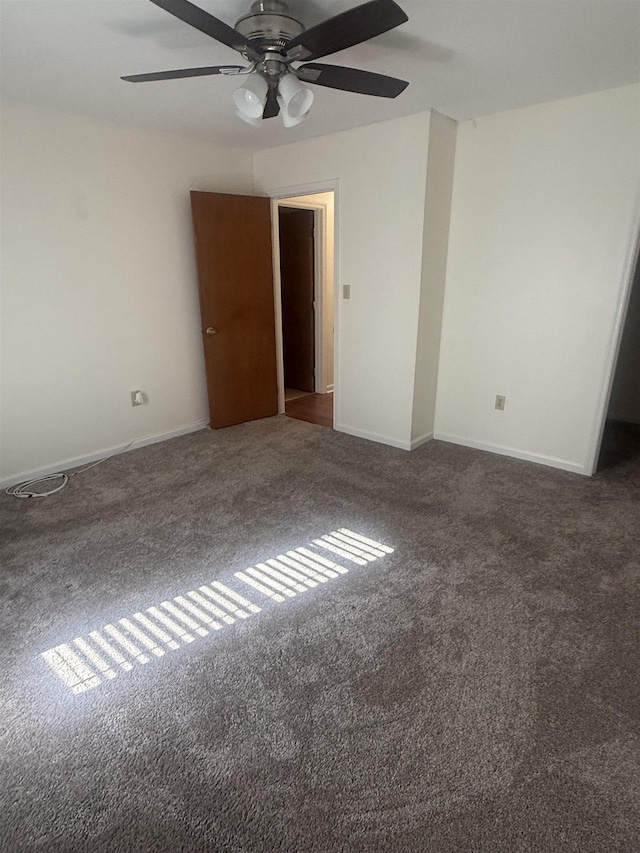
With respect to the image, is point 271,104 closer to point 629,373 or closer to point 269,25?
point 269,25

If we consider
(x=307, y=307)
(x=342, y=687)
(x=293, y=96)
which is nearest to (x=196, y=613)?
(x=342, y=687)

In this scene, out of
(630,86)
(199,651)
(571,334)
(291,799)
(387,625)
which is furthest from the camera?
(571,334)

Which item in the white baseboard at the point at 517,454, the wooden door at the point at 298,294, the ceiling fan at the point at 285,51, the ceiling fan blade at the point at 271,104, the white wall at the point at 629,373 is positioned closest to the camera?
the ceiling fan at the point at 285,51

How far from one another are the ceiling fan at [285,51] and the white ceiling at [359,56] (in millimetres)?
86

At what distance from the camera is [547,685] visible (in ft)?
5.59

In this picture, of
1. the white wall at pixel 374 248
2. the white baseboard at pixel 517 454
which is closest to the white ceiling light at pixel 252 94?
the white wall at pixel 374 248

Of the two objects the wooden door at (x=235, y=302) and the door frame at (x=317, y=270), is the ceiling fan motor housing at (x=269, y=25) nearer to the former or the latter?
the door frame at (x=317, y=270)

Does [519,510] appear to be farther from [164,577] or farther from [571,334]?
[164,577]

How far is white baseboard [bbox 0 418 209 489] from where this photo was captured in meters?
3.28

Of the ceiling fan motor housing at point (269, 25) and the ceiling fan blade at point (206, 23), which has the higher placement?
the ceiling fan motor housing at point (269, 25)

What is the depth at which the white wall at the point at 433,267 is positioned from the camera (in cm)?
323

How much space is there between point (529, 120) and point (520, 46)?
1089mm


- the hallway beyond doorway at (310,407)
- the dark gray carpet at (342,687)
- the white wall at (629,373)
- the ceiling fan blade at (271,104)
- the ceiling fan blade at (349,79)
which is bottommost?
the dark gray carpet at (342,687)

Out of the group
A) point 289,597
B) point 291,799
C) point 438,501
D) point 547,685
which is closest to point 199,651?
point 289,597
